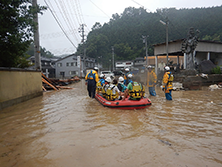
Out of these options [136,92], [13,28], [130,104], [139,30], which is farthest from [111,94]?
[139,30]

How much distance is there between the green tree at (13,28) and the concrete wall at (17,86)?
739 millimetres

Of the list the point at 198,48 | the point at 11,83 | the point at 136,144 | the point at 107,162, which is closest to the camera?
the point at 107,162

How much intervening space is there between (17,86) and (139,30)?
56455 millimetres

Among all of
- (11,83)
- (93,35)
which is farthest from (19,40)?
(93,35)

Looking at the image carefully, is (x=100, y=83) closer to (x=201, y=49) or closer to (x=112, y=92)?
(x=112, y=92)

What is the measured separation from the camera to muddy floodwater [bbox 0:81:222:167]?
9.07 ft

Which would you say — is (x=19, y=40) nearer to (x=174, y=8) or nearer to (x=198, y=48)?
(x=198, y=48)

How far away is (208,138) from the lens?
11.8 feet

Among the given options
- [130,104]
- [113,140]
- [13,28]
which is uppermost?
[13,28]

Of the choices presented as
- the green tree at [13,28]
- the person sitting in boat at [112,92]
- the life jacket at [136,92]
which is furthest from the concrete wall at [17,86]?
the life jacket at [136,92]

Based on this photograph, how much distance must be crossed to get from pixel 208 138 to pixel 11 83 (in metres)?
7.86

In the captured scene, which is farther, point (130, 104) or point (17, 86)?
point (17, 86)

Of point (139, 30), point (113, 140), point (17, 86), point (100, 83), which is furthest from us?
point (139, 30)

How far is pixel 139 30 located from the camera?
5891cm
